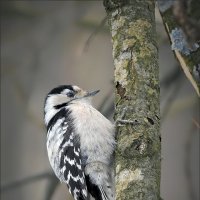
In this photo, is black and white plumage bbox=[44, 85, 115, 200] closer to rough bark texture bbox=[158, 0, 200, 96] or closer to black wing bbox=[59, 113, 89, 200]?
black wing bbox=[59, 113, 89, 200]

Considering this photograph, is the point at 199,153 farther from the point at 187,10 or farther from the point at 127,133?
the point at 187,10

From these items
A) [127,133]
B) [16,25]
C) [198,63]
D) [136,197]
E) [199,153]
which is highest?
[16,25]

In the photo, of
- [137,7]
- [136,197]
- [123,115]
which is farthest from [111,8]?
[136,197]

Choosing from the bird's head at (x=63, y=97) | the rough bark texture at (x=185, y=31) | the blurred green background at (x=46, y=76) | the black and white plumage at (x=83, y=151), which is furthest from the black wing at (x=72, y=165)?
the rough bark texture at (x=185, y=31)

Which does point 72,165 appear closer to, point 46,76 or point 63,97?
point 63,97

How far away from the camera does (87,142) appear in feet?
11.9

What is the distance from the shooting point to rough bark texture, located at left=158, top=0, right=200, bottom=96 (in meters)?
1.78

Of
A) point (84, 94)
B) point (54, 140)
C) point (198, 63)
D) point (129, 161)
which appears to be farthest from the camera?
point (84, 94)

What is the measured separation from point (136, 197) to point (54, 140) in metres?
1.53

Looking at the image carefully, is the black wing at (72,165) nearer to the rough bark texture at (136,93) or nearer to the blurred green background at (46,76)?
the rough bark texture at (136,93)

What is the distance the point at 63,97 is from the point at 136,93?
5.03ft

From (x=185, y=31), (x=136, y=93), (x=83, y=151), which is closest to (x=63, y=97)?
(x=83, y=151)

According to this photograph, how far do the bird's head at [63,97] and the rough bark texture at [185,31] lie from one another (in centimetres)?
188

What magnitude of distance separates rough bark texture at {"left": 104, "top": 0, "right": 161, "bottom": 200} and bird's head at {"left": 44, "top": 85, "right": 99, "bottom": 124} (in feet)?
4.10
